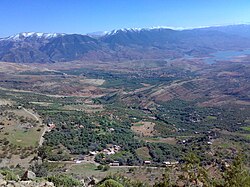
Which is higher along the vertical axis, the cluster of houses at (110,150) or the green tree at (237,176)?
the green tree at (237,176)

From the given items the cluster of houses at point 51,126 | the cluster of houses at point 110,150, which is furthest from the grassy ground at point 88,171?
the cluster of houses at point 51,126

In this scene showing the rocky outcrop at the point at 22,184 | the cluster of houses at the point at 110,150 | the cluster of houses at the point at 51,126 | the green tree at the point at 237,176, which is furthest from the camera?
the cluster of houses at the point at 51,126

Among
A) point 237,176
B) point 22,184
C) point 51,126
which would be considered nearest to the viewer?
point 237,176

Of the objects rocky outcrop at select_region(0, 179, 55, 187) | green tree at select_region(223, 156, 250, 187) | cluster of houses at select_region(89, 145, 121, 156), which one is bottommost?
cluster of houses at select_region(89, 145, 121, 156)

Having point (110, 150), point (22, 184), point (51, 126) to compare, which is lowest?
point (110, 150)

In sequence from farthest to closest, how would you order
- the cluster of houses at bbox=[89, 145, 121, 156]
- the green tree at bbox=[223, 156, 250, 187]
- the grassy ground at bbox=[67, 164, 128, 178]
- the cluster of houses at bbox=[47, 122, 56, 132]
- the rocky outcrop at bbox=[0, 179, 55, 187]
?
the cluster of houses at bbox=[47, 122, 56, 132] < the cluster of houses at bbox=[89, 145, 121, 156] < the grassy ground at bbox=[67, 164, 128, 178] < the rocky outcrop at bbox=[0, 179, 55, 187] < the green tree at bbox=[223, 156, 250, 187]

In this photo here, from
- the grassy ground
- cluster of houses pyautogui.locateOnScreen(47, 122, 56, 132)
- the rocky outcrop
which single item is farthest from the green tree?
cluster of houses pyautogui.locateOnScreen(47, 122, 56, 132)

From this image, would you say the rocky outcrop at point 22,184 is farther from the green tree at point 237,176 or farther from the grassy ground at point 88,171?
the grassy ground at point 88,171

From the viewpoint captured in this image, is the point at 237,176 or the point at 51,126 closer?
the point at 237,176

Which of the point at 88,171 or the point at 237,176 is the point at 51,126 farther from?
the point at 237,176

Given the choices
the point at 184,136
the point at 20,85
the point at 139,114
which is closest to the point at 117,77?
the point at 20,85

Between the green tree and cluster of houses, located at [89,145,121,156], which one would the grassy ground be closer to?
cluster of houses, located at [89,145,121,156]

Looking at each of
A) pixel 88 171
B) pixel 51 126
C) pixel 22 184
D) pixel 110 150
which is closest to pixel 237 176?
pixel 22 184
